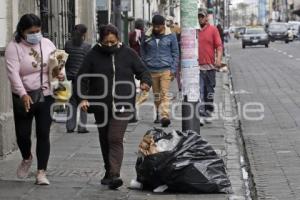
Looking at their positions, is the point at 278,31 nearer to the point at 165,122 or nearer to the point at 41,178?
the point at 165,122

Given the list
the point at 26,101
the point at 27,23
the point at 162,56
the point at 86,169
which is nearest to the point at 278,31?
the point at 162,56

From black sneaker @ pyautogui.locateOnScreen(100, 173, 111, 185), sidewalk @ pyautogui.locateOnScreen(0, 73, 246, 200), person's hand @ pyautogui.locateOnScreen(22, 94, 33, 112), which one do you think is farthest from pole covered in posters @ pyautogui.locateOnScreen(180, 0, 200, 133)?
person's hand @ pyautogui.locateOnScreen(22, 94, 33, 112)

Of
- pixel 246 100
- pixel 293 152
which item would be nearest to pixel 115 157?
pixel 293 152

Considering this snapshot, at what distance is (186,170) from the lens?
7477mm

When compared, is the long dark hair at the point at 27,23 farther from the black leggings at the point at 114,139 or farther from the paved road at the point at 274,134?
the paved road at the point at 274,134

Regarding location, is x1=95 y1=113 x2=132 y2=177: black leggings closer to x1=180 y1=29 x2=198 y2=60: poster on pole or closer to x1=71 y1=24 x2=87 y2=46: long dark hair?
x1=180 y1=29 x2=198 y2=60: poster on pole

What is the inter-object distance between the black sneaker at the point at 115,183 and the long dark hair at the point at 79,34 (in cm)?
420

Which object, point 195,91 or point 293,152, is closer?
point 195,91

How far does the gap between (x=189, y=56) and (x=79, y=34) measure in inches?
117

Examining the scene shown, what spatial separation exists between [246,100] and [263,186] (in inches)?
369

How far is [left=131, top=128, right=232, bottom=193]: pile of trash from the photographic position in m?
7.48

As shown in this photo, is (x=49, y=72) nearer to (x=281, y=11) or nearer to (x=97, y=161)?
(x=97, y=161)

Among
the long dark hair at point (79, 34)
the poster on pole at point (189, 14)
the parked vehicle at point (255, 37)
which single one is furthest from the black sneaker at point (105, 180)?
the parked vehicle at point (255, 37)

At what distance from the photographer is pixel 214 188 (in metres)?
7.58
